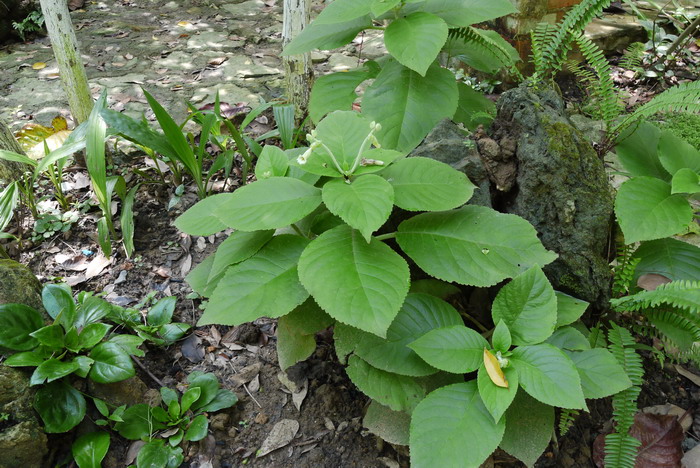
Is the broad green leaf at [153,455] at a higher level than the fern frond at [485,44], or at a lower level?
lower

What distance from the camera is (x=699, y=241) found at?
2893 millimetres

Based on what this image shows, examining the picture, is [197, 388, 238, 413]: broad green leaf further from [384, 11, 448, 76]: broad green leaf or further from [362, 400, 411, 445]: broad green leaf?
[384, 11, 448, 76]: broad green leaf

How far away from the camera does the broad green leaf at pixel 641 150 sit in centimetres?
231

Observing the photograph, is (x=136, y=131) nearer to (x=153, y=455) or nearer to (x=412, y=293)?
(x=153, y=455)

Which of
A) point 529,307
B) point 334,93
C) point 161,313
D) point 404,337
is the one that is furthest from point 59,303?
point 529,307

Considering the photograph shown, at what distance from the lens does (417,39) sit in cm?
207

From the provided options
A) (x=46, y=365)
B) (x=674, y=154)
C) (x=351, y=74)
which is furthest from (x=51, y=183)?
(x=674, y=154)

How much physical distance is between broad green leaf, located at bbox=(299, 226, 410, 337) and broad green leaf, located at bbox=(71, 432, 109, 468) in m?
1.13

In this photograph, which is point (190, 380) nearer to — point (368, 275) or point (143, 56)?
point (368, 275)

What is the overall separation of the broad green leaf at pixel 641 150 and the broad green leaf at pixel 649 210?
0.21 m

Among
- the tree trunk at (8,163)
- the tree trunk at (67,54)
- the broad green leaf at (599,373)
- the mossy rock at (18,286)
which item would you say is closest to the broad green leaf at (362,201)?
the broad green leaf at (599,373)

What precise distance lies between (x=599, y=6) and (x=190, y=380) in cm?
264

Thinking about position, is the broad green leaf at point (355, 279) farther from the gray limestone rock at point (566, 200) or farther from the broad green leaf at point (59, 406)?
the broad green leaf at point (59, 406)

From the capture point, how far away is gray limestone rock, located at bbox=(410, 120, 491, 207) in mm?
2111
